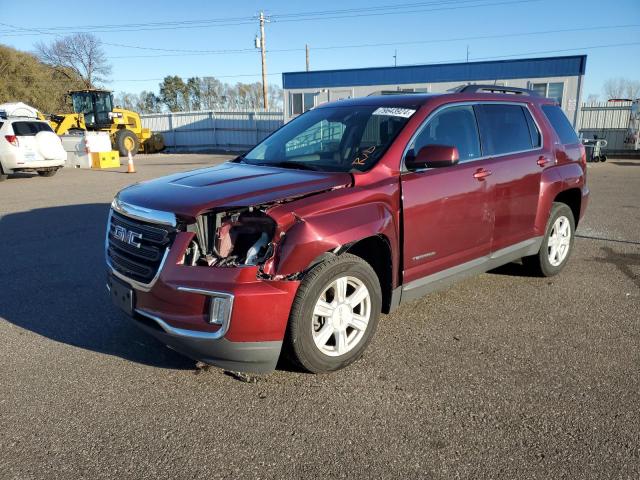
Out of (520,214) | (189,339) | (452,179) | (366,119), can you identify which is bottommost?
(189,339)

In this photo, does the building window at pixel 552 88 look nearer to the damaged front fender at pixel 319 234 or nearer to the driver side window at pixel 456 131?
the driver side window at pixel 456 131

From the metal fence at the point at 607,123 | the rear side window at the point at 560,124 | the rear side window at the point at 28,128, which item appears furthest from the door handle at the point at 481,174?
the metal fence at the point at 607,123

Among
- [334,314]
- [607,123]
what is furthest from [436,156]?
[607,123]

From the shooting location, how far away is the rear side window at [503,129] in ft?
14.2

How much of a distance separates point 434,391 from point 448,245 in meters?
1.26

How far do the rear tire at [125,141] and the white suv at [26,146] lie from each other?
32.4 ft

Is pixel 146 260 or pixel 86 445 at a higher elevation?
pixel 146 260

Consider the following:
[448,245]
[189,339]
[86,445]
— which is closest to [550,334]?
[448,245]

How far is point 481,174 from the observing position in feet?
13.3

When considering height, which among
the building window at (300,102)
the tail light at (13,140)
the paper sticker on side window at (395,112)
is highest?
the building window at (300,102)

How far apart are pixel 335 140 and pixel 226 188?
1237mm

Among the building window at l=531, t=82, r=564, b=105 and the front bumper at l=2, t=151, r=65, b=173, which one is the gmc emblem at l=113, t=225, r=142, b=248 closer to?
the front bumper at l=2, t=151, r=65, b=173

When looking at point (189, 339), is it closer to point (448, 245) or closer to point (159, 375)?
point (159, 375)

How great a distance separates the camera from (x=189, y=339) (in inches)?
112
